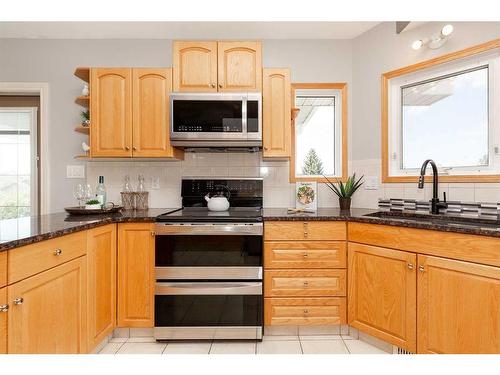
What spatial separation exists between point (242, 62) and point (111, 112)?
110cm

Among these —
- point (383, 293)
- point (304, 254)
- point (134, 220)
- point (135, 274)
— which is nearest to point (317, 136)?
point (304, 254)

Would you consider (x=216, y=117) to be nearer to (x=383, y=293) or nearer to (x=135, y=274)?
(x=135, y=274)

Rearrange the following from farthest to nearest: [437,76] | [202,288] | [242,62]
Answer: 1. [242,62]
2. [437,76]
3. [202,288]

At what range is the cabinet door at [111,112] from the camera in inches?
99.3

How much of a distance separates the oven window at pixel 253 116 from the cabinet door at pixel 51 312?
1439 mm

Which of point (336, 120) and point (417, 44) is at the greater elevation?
point (417, 44)

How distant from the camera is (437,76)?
7.80ft

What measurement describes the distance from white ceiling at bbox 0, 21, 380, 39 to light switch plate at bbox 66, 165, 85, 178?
1.17 m

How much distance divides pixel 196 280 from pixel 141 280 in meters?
0.40

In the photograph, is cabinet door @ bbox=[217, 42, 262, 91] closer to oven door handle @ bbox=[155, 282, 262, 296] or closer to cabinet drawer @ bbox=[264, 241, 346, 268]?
cabinet drawer @ bbox=[264, 241, 346, 268]

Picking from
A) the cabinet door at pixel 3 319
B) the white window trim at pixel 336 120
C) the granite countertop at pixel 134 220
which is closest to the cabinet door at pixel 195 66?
the white window trim at pixel 336 120

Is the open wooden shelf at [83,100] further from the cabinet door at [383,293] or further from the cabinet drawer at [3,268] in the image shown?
the cabinet door at [383,293]
